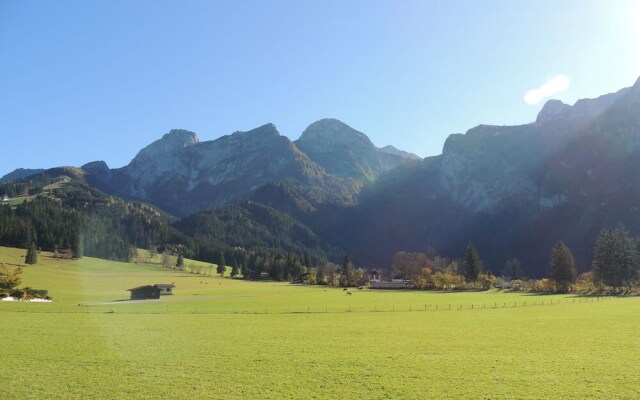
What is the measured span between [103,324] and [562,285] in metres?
122

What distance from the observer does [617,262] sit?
116 m

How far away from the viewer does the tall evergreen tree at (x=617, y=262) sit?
115312 millimetres

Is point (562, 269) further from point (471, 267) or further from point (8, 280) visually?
point (8, 280)

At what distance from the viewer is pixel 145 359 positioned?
91.1 ft

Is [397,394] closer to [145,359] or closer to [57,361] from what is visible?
[145,359]

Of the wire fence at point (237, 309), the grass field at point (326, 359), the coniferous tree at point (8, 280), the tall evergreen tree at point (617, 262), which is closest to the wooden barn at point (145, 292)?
the coniferous tree at point (8, 280)

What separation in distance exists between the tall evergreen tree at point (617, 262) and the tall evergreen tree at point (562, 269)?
6.04 m

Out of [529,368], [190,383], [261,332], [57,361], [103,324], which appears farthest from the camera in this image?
[103,324]

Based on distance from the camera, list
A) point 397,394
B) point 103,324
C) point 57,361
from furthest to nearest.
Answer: point 103,324 → point 57,361 → point 397,394

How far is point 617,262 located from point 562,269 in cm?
1347

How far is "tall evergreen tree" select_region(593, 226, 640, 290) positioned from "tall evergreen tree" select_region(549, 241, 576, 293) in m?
6.04

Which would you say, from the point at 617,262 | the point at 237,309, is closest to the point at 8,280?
the point at 237,309

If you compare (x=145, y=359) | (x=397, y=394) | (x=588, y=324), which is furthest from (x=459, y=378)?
(x=588, y=324)

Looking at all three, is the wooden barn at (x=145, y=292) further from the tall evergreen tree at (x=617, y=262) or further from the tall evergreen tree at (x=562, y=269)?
the tall evergreen tree at (x=617, y=262)
